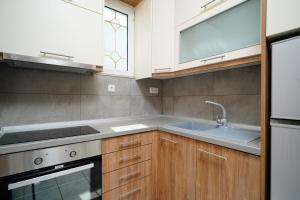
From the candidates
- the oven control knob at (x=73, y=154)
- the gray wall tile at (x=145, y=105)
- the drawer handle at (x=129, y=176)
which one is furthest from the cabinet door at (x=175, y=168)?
the oven control knob at (x=73, y=154)

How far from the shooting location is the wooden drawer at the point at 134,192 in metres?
1.19

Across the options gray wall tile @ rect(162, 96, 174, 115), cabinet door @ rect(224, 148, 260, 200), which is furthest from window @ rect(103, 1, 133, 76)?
cabinet door @ rect(224, 148, 260, 200)

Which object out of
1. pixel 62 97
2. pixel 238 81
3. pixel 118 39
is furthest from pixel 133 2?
pixel 238 81

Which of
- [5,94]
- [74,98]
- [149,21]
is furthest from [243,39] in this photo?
[5,94]

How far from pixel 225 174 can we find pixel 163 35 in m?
1.41

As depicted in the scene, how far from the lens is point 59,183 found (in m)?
0.95

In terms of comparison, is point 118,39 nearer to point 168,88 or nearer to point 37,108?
point 168,88

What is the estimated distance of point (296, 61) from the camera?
64 centimetres

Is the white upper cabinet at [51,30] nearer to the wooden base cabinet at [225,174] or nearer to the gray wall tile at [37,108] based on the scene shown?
the gray wall tile at [37,108]

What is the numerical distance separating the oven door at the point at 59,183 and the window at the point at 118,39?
1.05 metres

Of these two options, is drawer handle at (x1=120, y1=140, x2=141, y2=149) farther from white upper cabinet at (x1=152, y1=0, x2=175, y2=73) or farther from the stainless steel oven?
white upper cabinet at (x1=152, y1=0, x2=175, y2=73)

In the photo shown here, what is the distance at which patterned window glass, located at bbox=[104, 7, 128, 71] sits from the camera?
178 centimetres

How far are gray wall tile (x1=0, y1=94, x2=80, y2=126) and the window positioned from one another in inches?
21.6

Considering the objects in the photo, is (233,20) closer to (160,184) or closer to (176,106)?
(176,106)
